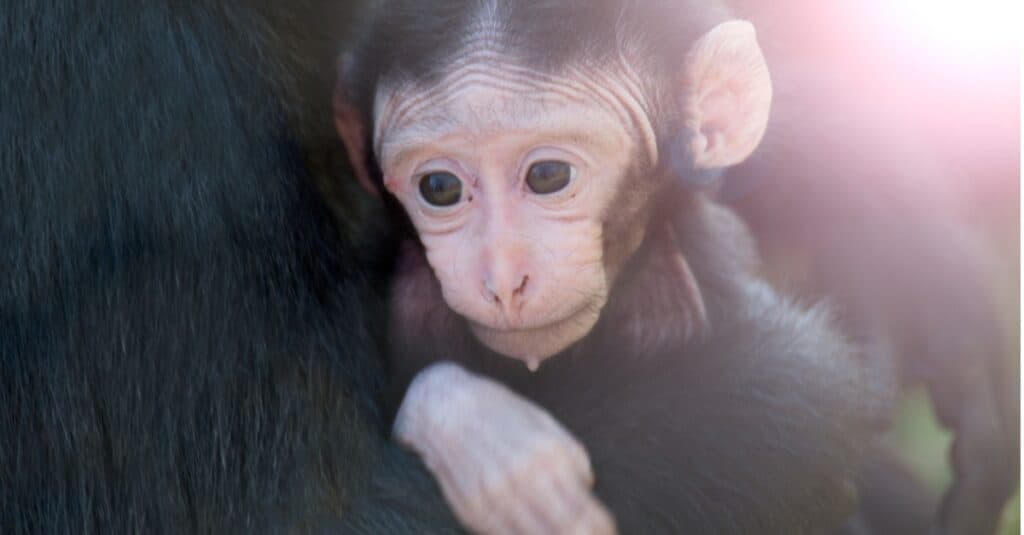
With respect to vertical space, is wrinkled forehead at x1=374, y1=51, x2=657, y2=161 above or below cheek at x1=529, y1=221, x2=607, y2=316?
above

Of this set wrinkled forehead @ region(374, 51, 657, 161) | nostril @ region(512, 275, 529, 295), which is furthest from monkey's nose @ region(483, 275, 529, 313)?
wrinkled forehead @ region(374, 51, 657, 161)

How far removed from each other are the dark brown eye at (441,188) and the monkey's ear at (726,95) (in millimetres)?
218

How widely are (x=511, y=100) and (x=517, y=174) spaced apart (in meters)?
0.06

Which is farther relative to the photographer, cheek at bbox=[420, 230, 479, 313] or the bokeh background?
the bokeh background

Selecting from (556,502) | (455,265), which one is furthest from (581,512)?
→ (455,265)

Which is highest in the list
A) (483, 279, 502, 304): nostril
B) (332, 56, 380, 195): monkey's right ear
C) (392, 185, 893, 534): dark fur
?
(332, 56, 380, 195): monkey's right ear

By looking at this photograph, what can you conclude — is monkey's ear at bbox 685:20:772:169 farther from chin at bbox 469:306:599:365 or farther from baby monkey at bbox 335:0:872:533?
chin at bbox 469:306:599:365

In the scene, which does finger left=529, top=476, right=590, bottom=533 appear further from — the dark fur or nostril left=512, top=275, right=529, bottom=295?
nostril left=512, top=275, right=529, bottom=295

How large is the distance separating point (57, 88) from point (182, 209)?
15 cm

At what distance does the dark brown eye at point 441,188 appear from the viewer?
1.04m

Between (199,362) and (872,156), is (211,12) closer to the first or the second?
(199,362)

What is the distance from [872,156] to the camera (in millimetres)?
1174

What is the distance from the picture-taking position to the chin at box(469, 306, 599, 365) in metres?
1.07

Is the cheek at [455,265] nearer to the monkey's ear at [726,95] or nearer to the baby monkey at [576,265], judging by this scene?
the baby monkey at [576,265]
